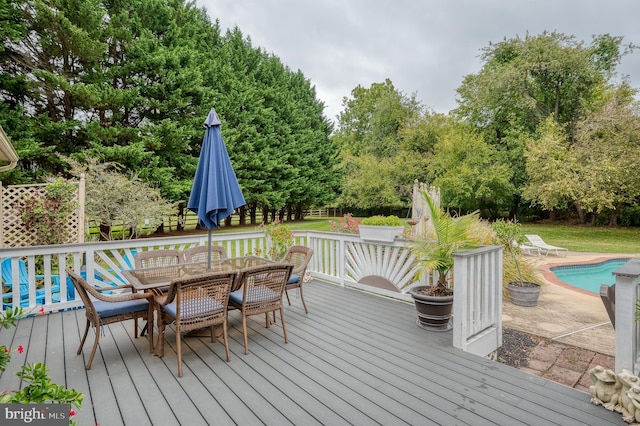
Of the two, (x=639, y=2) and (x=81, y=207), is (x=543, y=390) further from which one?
(x=639, y=2)

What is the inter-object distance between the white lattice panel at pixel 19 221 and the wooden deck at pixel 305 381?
8.29 feet

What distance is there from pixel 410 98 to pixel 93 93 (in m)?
19.7

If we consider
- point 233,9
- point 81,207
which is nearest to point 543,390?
point 81,207

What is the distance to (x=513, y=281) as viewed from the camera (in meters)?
5.59

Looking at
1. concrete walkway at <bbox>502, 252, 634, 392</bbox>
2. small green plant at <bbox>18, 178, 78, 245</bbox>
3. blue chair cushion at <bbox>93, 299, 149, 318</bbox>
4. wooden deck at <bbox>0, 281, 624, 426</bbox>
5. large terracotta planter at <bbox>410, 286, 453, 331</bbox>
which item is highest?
small green plant at <bbox>18, 178, 78, 245</bbox>

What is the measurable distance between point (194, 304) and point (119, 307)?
2.36 feet

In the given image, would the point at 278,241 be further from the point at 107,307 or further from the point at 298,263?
the point at 107,307

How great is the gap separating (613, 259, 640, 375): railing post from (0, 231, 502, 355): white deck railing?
1.03 m

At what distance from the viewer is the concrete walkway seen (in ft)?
10.1

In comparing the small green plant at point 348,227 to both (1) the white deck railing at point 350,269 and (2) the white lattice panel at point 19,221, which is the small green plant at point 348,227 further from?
(2) the white lattice panel at point 19,221

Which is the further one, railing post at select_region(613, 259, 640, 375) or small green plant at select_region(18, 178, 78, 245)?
small green plant at select_region(18, 178, 78, 245)

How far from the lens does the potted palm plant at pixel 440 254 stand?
328 cm

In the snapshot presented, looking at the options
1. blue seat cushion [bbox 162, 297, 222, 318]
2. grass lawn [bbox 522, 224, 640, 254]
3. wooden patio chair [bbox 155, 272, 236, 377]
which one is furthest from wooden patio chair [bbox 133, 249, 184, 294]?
grass lawn [bbox 522, 224, 640, 254]

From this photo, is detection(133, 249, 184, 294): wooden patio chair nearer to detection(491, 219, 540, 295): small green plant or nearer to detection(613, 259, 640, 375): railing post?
detection(613, 259, 640, 375): railing post
